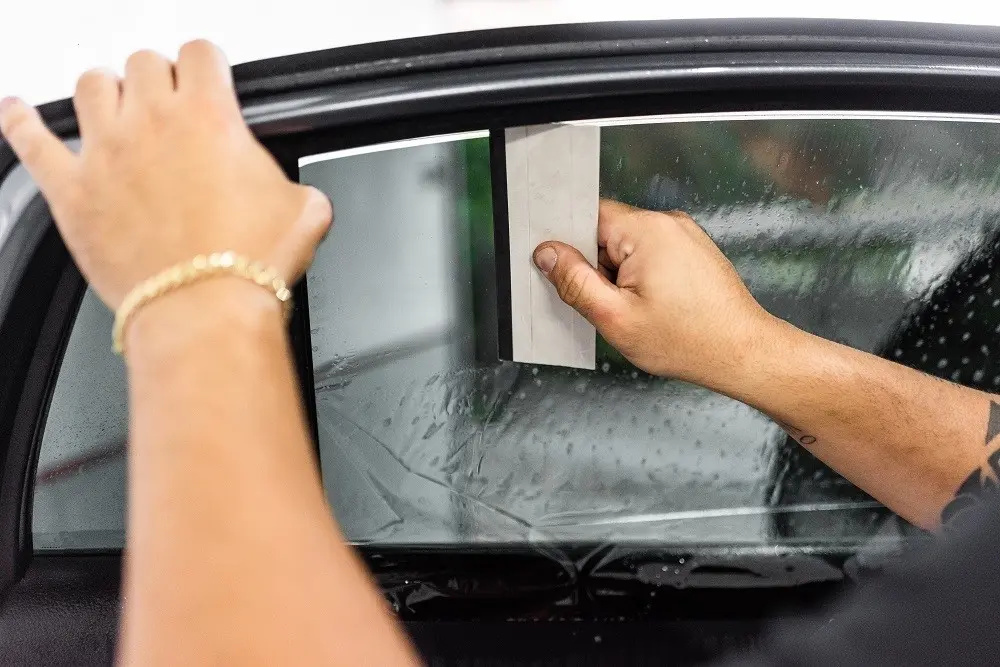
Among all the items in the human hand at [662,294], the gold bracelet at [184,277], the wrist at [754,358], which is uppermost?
the gold bracelet at [184,277]

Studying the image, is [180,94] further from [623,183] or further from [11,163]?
[623,183]

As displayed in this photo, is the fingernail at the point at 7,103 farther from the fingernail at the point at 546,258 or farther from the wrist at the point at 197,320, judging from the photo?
the fingernail at the point at 546,258

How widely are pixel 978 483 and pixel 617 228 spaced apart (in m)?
0.58

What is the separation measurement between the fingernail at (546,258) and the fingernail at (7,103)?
1.80ft

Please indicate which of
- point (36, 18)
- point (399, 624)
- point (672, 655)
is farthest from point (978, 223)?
point (36, 18)

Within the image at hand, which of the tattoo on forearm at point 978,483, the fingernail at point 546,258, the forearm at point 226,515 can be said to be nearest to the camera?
the forearm at point 226,515

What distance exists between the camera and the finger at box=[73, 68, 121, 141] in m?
0.67

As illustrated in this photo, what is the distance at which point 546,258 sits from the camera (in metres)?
0.86

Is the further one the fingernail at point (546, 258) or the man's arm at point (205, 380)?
the fingernail at point (546, 258)

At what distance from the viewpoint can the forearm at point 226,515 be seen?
1.69ft

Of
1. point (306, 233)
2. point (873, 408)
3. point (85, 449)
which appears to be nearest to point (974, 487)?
point (873, 408)

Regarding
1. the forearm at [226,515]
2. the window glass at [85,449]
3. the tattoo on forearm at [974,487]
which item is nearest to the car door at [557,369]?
the window glass at [85,449]

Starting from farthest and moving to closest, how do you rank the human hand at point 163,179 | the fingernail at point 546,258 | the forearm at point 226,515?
the fingernail at point 546,258
the human hand at point 163,179
the forearm at point 226,515

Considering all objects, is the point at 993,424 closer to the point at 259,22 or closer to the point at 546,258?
the point at 546,258
